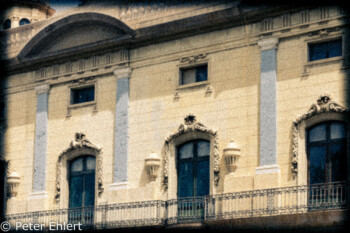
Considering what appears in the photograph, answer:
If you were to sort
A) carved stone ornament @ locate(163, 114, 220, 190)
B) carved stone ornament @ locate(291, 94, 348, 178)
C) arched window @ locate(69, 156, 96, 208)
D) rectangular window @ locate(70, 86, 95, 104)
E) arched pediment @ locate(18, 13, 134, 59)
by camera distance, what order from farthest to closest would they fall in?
rectangular window @ locate(70, 86, 95, 104) < arched pediment @ locate(18, 13, 134, 59) < arched window @ locate(69, 156, 96, 208) < carved stone ornament @ locate(163, 114, 220, 190) < carved stone ornament @ locate(291, 94, 348, 178)

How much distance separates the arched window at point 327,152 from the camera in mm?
24594

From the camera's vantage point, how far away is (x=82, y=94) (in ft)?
100

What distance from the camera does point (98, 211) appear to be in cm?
2848

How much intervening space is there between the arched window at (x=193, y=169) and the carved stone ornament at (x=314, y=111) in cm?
298

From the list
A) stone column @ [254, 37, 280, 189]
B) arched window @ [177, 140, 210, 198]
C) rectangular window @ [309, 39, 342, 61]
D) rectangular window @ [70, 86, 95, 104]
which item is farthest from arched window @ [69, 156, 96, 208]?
rectangular window @ [309, 39, 342, 61]

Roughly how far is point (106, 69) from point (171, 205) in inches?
217

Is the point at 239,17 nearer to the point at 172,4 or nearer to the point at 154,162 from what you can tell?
the point at 172,4

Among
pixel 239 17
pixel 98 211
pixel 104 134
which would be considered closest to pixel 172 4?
pixel 239 17

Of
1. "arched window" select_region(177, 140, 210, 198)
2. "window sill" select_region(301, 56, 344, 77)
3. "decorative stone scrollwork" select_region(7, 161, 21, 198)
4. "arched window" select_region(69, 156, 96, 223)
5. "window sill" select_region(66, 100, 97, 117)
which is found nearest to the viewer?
"window sill" select_region(301, 56, 344, 77)

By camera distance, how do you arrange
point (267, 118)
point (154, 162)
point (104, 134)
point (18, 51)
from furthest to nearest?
1. point (18, 51)
2. point (104, 134)
3. point (154, 162)
4. point (267, 118)

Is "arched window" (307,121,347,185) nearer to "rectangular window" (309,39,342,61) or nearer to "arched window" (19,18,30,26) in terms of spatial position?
"rectangular window" (309,39,342,61)

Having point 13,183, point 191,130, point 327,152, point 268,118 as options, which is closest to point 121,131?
point 191,130

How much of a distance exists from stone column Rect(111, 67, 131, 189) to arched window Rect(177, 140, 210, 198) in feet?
6.41

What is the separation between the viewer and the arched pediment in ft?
97.1
